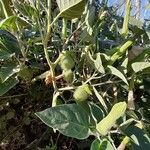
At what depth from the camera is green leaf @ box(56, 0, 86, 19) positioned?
0.78m

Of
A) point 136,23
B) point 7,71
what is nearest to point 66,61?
point 7,71

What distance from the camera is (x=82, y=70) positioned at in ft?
2.94

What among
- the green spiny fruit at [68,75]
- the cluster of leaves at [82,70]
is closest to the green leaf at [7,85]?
the cluster of leaves at [82,70]

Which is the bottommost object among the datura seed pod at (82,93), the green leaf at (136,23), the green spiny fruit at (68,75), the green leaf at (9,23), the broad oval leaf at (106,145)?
the broad oval leaf at (106,145)

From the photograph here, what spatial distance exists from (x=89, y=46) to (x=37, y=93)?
189 millimetres

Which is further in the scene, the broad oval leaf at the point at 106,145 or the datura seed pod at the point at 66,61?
the datura seed pod at the point at 66,61

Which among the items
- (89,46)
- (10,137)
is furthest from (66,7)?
(10,137)

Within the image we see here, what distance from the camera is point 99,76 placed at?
0.86 metres

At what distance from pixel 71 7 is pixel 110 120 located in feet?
0.71

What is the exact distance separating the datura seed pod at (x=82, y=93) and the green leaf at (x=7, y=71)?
5.4 inches

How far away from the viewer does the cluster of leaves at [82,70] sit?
29.9 inches

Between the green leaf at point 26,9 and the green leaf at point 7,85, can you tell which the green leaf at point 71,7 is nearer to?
the green leaf at point 26,9

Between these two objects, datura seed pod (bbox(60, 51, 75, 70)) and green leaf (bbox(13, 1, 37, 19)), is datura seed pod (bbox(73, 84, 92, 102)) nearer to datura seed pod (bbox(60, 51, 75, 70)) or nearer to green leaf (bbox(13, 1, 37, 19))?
datura seed pod (bbox(60, 51, 75, 70))

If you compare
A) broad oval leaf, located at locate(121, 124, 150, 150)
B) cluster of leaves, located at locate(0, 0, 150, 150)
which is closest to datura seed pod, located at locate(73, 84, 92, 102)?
cluster of leaves, located at locate(0, 0, 150, 150)
